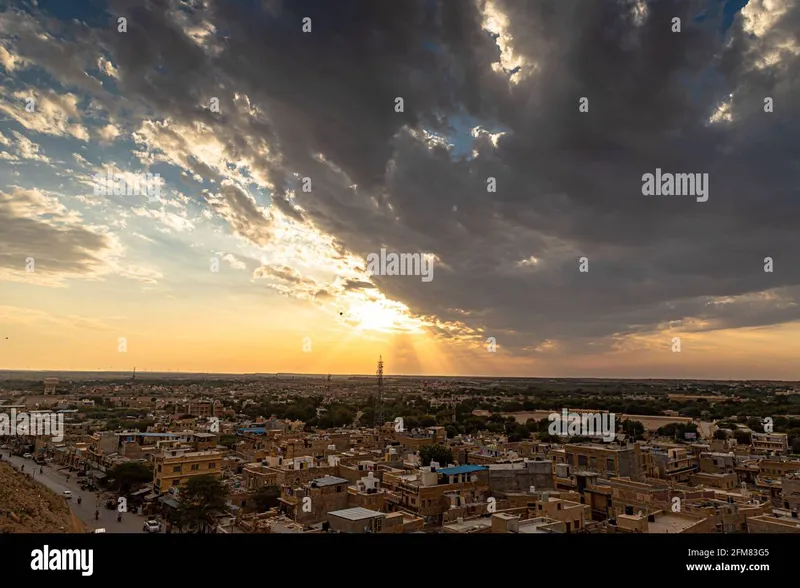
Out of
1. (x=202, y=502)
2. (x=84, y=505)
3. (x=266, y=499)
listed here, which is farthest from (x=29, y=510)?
(x=84, y=505)

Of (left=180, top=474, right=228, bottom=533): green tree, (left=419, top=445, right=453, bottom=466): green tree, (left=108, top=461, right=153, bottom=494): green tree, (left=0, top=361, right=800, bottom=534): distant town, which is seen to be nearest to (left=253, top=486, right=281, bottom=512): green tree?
(left=0, top=361, right=800, bottom=534): distant town

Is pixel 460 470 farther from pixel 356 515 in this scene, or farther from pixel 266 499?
pixel 266 499

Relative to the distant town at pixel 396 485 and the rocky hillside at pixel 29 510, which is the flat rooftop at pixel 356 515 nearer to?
the distant town at pixel 396 485

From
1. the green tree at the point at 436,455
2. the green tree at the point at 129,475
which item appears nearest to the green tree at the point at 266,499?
the green tree at the point at 436,455

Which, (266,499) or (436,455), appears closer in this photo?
(266,499)

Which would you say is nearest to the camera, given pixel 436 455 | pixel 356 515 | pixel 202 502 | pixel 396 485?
pixel 356 515
